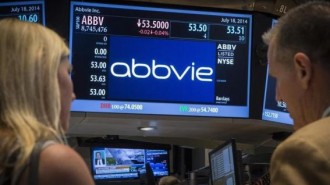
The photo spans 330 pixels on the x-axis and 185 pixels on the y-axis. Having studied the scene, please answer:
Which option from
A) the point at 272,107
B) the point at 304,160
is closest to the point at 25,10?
the point at 272,107

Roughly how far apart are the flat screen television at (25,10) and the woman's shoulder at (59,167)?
2.16 m

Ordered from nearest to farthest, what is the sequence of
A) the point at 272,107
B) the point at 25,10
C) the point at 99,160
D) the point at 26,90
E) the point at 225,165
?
the point at 26,90, the point at 225,165, the point at 25,10, the point at 272,107, the point at 99,160

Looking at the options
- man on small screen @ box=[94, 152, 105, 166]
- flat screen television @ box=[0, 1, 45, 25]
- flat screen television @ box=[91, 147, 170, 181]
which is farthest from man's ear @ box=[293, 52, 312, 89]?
man on small screen @ box=[94, 152, 105, 166]

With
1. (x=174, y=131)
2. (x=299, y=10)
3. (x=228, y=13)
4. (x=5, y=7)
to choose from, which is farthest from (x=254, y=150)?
(x=299, y=10)

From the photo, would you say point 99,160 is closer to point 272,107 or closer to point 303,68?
point 272,107

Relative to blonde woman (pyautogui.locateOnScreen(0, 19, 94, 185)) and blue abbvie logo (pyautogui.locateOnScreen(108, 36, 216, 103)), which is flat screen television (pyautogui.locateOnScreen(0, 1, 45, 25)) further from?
blonde woman (pyautogui.locateOnScreen(0, 19, 94, 185))

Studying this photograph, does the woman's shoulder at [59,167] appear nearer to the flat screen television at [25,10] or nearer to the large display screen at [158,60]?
the large display screen at [158,60]

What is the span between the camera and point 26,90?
1.49 metres

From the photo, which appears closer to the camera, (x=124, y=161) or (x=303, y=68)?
(x=303, y=68)

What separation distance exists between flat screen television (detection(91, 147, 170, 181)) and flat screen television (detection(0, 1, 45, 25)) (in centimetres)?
372

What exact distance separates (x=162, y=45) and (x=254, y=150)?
1339 mm

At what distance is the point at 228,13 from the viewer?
367cm

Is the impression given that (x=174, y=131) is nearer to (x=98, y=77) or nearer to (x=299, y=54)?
(x=98, y=77)

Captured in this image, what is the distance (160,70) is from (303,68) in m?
1.73
